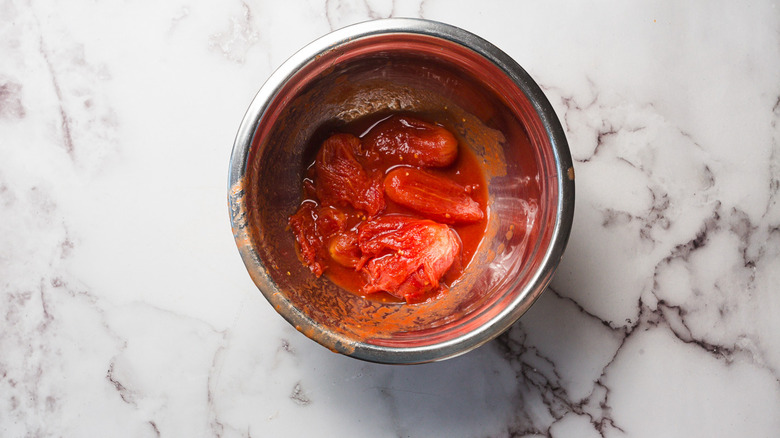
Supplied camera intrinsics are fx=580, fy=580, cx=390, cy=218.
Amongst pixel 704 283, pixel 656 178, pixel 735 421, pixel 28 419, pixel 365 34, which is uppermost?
pixel 365 34

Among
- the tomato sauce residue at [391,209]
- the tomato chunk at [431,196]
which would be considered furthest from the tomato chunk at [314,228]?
the tomato chunk at [431,196]

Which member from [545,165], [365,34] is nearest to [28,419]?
[365,34]

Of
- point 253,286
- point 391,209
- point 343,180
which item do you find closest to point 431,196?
point 391,209

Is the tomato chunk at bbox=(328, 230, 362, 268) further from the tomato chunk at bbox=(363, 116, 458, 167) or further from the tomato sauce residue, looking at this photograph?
the tomato chunk at bbox=(363, 116, 458, 167)

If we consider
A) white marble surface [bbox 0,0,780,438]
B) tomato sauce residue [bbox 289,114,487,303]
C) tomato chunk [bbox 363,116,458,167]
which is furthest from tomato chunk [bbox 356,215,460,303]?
white marble surface [bbox 0,0,780,438]

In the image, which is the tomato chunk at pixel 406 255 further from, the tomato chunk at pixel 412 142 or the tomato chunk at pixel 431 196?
the tomato chunk at pixel 412 142

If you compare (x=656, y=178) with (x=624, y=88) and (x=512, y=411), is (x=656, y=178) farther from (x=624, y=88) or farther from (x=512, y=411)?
(x=512, y=411)
